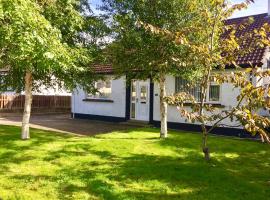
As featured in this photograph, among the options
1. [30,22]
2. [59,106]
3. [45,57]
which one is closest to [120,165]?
[45,57]

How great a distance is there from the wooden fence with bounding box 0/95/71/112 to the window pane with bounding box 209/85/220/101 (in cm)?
1621

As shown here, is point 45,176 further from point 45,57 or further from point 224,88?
point 224,88

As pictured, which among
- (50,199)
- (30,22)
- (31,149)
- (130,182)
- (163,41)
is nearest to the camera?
(30,22)

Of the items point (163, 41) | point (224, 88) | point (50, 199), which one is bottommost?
point (50, 199)

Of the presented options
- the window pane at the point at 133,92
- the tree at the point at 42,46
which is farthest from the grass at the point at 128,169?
the window pane at the point at 133,92

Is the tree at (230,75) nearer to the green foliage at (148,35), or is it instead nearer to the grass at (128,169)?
the grass at (128,169)

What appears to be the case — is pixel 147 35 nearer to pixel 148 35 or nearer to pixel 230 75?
pixel 148 35

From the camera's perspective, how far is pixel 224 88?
1739 centimetres

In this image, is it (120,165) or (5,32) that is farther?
(120,165)

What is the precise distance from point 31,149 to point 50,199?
472 centimetres

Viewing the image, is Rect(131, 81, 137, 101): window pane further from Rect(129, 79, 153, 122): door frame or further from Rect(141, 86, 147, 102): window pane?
Rect(141, 86, 147, 102): window pane

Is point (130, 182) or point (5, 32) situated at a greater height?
point (5, 32)

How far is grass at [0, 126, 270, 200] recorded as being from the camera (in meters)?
8.16

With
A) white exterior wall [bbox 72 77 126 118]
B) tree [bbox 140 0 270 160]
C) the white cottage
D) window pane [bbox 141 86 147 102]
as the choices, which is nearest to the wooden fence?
the white cottage
